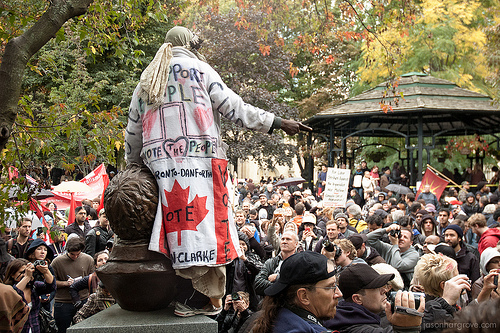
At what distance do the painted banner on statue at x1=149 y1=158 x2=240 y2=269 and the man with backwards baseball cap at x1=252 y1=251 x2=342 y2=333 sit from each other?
0.45 meters

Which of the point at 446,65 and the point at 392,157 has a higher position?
the point at 446,65

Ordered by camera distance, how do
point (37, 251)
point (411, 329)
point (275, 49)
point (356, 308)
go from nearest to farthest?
point (411, 329)
point (356, 308)
point (37, 251)
point (275, 49)

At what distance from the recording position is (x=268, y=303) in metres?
3.09

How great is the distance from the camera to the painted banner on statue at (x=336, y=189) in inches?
534

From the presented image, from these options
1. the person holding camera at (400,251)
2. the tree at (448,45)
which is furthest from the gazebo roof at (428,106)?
the person holding camera at (400,251)

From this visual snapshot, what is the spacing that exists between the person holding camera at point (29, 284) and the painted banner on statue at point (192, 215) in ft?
10.1

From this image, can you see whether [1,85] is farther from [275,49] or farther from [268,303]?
[275,49]

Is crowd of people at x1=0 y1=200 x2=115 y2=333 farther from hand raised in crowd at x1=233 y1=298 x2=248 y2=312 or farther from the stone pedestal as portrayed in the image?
hand raised in crowd at x1=233 y1=298 x2=248 y2=312

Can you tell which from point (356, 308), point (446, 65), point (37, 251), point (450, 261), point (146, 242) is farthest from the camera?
point (446, 65)

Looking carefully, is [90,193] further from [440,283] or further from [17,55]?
[440,283]

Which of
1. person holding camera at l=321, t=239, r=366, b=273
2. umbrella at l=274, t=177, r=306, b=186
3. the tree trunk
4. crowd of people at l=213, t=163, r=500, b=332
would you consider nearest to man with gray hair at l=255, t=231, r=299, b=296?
crowd of people at l=213, t=163, r=500, b=332

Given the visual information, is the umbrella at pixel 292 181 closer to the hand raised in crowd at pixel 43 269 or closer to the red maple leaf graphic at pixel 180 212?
the hand raised in crowd at pixel 43 269

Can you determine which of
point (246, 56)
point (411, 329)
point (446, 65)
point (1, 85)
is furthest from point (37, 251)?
point (446, 65)

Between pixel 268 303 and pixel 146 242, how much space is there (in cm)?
83
